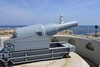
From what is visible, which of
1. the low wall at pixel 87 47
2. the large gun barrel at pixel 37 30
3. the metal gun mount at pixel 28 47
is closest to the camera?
the metal gun mount at pixel 28 47

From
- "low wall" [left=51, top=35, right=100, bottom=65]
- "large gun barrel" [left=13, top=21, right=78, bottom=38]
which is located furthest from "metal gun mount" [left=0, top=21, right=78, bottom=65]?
"low wall" [left=51, top=35, right=100, bottom=65]

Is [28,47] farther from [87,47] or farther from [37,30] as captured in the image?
[87,47]

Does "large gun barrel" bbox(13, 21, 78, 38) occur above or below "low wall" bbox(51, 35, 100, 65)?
above

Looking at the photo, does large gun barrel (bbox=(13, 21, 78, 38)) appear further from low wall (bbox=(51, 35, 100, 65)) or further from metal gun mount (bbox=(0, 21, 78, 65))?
low wall (bbox=(51, 35, 100, 65))

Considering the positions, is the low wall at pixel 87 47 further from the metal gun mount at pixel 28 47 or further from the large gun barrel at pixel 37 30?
the large gun barrel at pixel 37 30

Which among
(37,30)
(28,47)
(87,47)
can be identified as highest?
(37,30)

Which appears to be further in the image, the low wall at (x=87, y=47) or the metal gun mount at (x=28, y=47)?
the low wall at (x=87, y=47)

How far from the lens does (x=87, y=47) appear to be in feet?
26.9

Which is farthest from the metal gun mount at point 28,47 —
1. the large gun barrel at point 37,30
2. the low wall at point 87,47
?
the low wall at point 87,47

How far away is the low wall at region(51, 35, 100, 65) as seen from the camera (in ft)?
22.6

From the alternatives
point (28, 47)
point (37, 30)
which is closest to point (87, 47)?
point (37, 30)

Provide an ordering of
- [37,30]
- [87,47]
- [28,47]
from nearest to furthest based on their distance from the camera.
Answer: [28,47]
[37,30]
[87,47]

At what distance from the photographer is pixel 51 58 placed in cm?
465

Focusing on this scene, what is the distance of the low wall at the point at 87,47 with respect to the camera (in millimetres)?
6897
